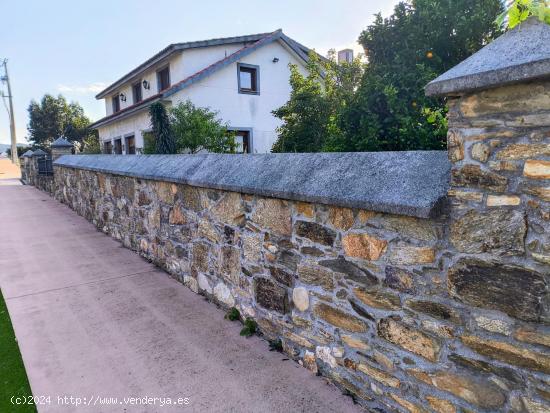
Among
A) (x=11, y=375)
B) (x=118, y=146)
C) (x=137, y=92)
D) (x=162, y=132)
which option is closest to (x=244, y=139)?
(x=162, y=132)

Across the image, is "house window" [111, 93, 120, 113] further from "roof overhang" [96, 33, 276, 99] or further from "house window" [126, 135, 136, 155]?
"house window" [126, 135, 136, 155]

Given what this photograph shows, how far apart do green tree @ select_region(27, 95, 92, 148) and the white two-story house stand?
1981 centimetres

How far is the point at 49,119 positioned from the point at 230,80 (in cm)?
2636

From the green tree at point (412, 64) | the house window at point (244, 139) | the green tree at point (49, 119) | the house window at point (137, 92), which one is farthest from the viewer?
the green tree at point (49, 119)

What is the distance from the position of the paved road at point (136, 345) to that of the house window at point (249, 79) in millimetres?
11064

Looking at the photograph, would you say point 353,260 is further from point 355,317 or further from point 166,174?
point 166,174

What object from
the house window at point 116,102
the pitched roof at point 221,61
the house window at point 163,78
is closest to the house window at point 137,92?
the pitched roof at point 221,61

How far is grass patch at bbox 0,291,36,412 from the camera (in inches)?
98.9

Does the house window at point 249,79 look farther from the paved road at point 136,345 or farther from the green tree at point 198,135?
the paved road at point 136,345

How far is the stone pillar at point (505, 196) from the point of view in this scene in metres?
1.52

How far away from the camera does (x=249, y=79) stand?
15.2 meters

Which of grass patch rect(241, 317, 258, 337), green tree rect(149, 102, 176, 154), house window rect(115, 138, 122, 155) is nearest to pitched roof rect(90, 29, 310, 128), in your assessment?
Result: house window rect(115, 138, 122, 155)

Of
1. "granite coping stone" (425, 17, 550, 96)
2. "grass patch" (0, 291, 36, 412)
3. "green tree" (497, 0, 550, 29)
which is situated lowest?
"grass patch" (0, 291, 36, 412)

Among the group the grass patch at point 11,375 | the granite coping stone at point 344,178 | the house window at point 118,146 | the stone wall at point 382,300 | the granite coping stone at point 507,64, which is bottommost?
the grass patch at point 11,375
